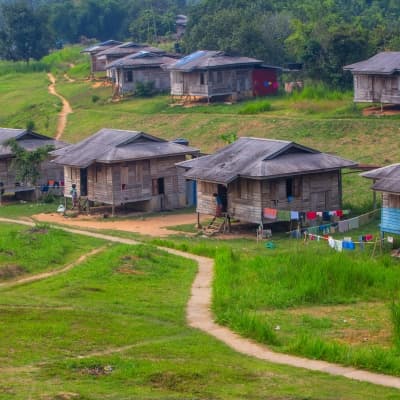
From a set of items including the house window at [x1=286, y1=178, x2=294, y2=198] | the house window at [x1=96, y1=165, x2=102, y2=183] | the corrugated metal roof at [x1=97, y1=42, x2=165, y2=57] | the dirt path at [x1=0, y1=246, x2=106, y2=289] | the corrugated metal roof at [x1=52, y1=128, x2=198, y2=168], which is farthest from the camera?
the corrugated metal roof at [x1=97, y1=42, x2=165, y2=57]

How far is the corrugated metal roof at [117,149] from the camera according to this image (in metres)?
49.1

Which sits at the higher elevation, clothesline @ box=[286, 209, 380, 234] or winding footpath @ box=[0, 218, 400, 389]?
clothesline @ box=[286, 209, 380, 234]

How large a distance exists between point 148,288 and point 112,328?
591 centimetres

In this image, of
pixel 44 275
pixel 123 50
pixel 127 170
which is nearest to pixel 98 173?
pixel 127 170

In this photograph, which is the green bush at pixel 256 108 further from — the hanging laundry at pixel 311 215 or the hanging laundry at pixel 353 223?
the hanging laundry at pixel 353 223

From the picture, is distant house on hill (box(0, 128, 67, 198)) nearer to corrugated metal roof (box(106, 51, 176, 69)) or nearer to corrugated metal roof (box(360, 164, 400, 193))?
corrugated metal roof (box(360, 164, 400, 193))

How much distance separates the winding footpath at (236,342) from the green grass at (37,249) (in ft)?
15.4

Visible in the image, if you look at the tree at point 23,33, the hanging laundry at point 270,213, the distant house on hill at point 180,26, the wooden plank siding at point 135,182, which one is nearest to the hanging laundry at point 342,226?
the hanging laundry at point 270,213

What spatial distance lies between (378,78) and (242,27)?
18.8 meters

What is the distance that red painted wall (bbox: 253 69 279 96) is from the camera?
72438 mm

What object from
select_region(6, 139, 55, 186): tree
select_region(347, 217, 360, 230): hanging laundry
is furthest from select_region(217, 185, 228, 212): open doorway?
select_region(6, 139, 55, 186): tree

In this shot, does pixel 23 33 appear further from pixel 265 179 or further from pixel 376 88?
pixel 265 179

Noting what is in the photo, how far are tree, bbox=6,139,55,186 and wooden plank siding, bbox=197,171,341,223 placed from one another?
10.8 m

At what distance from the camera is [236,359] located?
25062 mm
